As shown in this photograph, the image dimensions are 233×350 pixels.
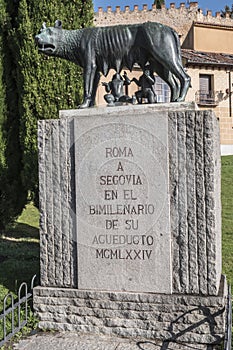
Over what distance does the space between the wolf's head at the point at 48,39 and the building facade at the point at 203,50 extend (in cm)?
1641

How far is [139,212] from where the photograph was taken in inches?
164

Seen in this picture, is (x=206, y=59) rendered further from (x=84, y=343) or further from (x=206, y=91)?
(x=84, y=343)

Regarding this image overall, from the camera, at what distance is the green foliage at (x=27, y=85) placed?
759 centimetres

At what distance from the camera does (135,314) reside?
4.15m

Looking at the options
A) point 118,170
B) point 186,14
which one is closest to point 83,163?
point 118,170

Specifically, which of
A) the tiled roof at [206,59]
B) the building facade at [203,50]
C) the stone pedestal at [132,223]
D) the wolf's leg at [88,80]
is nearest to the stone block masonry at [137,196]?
the stone pedestal at [132,223]

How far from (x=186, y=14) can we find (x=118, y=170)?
3057 centimetres

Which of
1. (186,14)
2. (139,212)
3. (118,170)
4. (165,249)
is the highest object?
(186,14)

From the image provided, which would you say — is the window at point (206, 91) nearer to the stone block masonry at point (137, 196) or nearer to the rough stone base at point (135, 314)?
the stone block masonry at point (137, 196)

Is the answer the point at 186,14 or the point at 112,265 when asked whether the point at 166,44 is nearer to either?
the point at 112,265

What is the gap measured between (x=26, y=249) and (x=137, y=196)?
13.7 ft

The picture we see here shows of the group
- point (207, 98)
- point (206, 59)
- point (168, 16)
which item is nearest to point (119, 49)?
point (206, 59)

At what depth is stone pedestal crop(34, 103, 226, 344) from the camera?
402 cm

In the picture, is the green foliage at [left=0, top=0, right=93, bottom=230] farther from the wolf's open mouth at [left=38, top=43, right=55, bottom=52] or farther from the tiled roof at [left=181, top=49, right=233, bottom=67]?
the tiled roof at [left=181, top=49, right=233, bottom=67]
